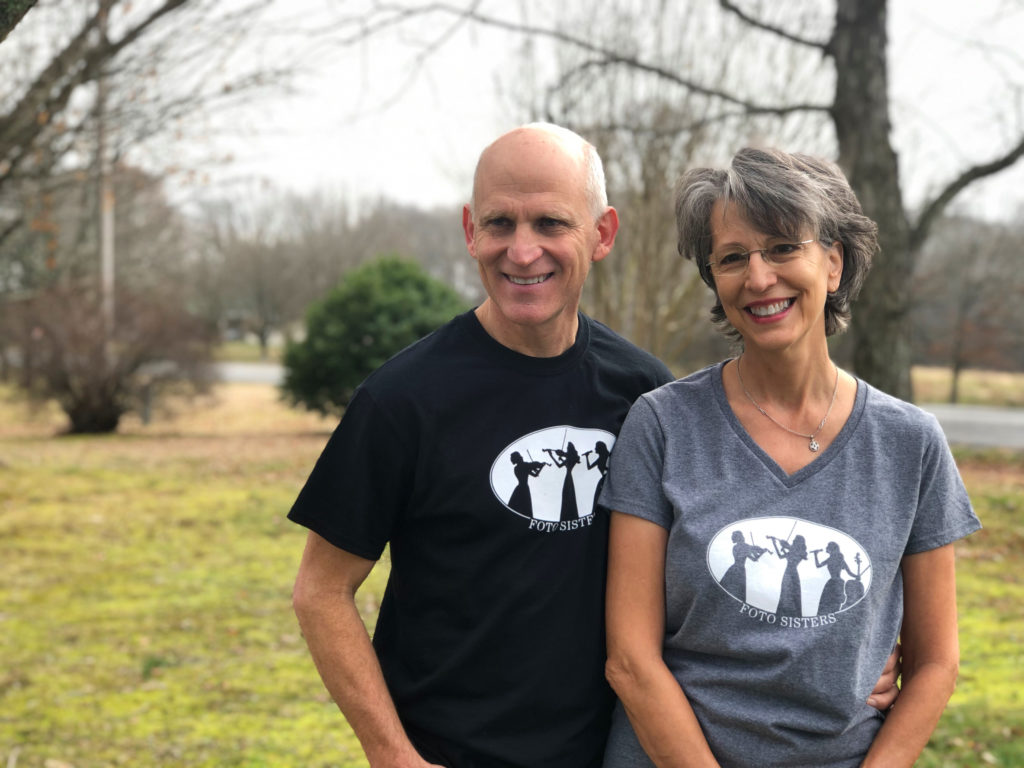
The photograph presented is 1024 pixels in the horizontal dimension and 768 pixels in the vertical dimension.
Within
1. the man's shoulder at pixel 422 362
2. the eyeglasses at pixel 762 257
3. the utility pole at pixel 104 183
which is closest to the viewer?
the eyeglasses at pixel 762 257

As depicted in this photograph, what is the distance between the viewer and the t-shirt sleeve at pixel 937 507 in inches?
76.4

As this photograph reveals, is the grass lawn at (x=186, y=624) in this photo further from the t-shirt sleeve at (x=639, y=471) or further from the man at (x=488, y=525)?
the t-shirt sleeve at (x=639, y=471)

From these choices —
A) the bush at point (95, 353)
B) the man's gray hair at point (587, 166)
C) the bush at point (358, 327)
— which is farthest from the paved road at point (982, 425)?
the man's gray hair at point (587, 166)

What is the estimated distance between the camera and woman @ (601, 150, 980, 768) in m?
1.88

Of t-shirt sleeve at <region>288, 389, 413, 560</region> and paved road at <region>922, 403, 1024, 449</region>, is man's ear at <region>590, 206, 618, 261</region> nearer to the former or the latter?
t-shirt sleeve at <region>288, 389, 413, 560</region>

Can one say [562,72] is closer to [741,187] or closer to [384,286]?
[741,187]

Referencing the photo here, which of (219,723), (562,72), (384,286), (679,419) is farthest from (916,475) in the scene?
(384,286)

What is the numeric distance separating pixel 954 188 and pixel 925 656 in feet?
21.9

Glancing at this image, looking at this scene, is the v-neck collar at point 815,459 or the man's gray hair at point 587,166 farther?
the man's gray hair at point 587,166

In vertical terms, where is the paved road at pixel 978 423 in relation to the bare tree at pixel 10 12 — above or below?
below

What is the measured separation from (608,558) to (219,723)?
11.5 feet

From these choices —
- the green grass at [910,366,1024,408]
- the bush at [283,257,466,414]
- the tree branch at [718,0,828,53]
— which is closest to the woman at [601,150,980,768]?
the tree branch at [718,0,828,53]

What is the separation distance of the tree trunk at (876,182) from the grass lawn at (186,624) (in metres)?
1.87

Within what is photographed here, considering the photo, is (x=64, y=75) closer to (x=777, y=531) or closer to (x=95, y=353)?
(x=777, y=531)
